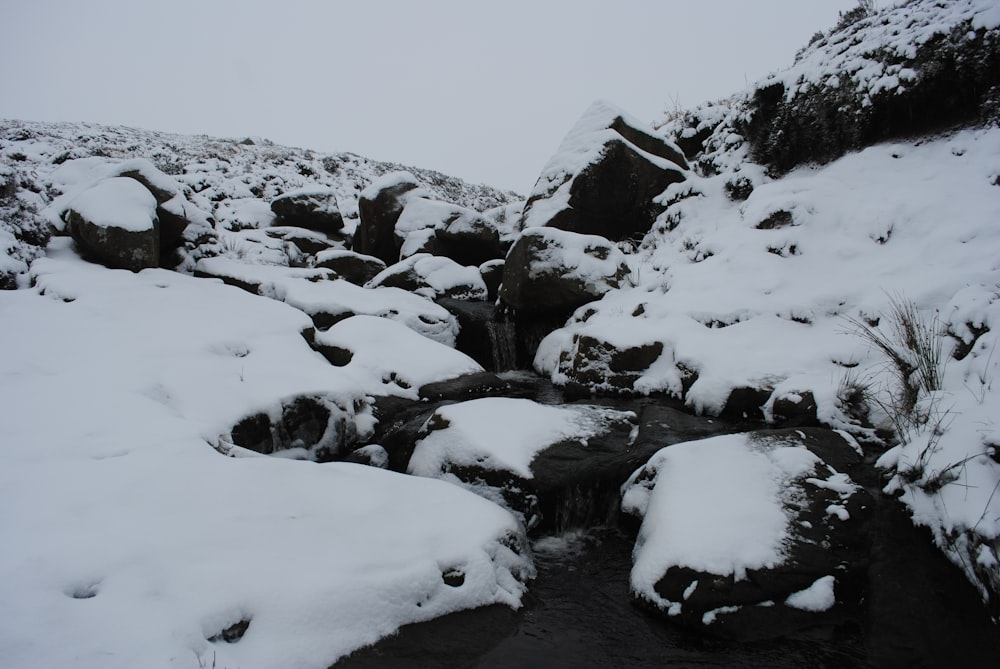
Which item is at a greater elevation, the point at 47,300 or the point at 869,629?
the point at 47,300

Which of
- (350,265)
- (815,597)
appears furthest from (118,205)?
(815,597)

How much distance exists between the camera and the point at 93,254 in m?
7.34

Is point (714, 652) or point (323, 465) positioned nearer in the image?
point (714, 652)

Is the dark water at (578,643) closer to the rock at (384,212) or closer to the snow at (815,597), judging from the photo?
the snow at (815,597)

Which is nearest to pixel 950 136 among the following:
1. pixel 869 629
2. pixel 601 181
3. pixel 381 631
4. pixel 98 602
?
pixel 601 181

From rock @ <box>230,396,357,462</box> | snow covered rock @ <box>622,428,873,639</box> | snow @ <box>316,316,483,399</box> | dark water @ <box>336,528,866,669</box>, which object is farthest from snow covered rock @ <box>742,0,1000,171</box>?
rock @ <box>230,396,357,462</box>

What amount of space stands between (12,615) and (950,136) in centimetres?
1059

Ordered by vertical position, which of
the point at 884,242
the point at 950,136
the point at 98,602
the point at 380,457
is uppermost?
the point at 950,136

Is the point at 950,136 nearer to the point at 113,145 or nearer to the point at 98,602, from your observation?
the point at 98,602

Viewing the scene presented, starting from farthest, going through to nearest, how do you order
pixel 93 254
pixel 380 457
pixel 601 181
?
pixel 601 181
pixel 93 254
pixel 380 457

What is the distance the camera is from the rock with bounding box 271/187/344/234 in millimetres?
14945

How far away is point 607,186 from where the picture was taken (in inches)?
430

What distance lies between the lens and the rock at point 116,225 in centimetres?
716

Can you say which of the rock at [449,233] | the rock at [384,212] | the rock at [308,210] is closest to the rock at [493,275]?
the rock at [449,233]
